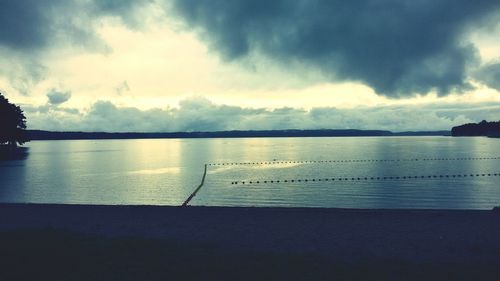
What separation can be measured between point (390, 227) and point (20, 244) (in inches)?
691

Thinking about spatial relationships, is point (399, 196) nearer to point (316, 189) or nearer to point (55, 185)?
point (316, 189)

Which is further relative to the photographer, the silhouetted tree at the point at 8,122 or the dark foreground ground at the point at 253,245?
the silhouetted tree at the point at 8,122

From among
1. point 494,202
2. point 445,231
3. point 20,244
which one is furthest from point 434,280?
point 494,202

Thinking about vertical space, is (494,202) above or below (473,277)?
below

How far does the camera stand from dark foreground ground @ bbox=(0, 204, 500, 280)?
46.5 ft

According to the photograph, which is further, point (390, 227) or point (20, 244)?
point (390, 227)

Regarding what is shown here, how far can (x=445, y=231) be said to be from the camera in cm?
2123

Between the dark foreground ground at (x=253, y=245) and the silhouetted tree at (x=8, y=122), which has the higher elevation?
the silhouetted tree at (x=8, y=122)

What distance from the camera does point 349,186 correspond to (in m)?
58.1

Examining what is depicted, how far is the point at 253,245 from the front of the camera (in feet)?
60.3

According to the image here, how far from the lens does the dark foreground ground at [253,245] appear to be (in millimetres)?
14180

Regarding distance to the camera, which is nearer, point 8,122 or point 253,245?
point 253,245

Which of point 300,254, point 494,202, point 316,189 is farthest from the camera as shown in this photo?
point 316,189

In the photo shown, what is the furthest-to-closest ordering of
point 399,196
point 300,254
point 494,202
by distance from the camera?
point 399,196
point 494,202
point 300,254
